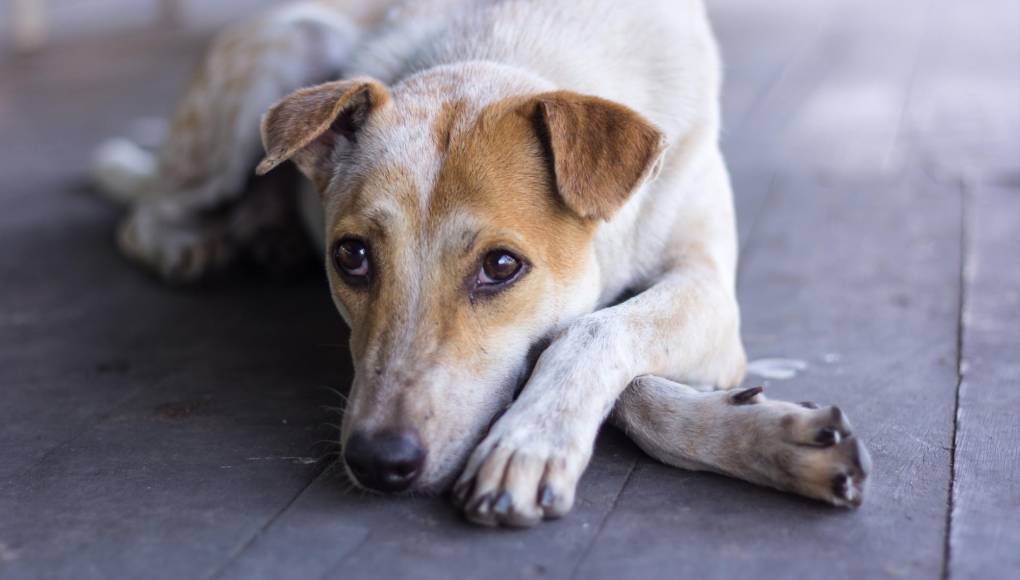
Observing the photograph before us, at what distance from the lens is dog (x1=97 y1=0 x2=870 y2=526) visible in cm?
221

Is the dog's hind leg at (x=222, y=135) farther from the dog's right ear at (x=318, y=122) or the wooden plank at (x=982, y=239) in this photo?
the wooden plank at (x=982, y=239)

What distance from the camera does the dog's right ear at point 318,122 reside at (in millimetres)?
2535

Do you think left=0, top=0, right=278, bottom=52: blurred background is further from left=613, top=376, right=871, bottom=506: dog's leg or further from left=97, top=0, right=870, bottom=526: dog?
left=613, top=376, right=871, bottom=506: dog's leg

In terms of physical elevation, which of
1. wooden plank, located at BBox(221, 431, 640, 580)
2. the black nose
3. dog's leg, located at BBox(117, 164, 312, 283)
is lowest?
dog's leg, located at BBox(117, 164, 312, 283)

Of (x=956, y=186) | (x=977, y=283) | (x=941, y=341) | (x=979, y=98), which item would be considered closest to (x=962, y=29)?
(x=979, y=98)

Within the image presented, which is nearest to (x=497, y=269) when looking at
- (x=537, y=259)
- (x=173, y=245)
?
(x=537, y=259)

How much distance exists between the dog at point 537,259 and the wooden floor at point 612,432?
0.36 ft

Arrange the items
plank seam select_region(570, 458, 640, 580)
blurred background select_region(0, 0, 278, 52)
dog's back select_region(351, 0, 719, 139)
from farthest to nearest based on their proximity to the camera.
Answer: blurred background select_region(0, 0, 278, 52) < dog's back select_region(351, 0, 719, 139) < plank seam select_region(570, 458, 640, 580)

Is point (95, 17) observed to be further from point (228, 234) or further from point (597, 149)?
point (597, 149)

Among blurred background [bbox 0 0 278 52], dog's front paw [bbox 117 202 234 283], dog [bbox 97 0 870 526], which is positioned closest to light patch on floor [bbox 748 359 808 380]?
dog [bbox 97 0 870 526]

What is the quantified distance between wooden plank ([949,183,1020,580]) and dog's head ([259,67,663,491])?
3.02ft

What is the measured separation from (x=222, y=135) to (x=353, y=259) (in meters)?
1.76

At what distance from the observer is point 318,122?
2.53m

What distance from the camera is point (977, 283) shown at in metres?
3.59
